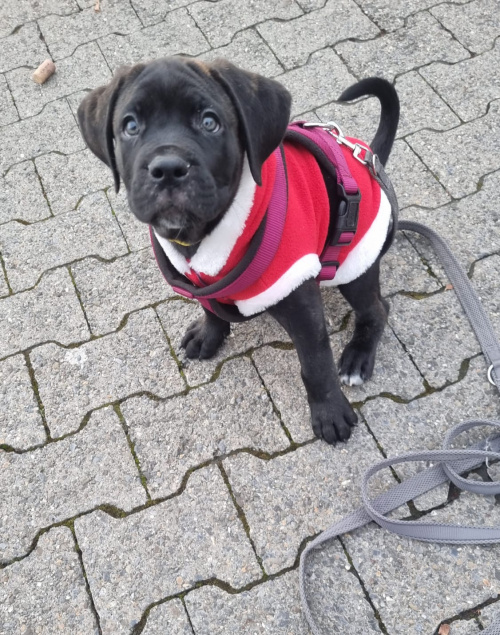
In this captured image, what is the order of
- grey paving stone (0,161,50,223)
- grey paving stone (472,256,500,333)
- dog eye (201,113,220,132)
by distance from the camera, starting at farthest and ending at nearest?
1. grey paving stone (0,161,50,223)
2. grey paving stone (472,256,500,333)
3. dog eye (201,113,220,132)

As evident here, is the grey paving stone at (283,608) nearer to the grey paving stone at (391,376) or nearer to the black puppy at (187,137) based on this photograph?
the grey paving stone at (391,376)

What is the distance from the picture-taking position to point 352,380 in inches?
98.7

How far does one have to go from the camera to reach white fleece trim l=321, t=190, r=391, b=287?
7.31 feet

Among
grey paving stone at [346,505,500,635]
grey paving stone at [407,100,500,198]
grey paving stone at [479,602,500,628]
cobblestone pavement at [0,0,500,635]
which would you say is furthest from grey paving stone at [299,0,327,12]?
grey paving stone at [479,602,500,628]

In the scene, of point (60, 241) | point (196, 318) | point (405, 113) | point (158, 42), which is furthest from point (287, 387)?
point (158, 42)

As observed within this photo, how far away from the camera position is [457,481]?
218 cm

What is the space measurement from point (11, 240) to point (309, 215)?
6.32 feet

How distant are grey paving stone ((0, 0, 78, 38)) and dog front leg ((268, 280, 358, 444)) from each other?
3421 millimetres

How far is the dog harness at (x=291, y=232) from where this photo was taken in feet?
6.17

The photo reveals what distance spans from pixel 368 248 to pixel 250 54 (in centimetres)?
215

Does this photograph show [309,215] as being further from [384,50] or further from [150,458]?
[384,50]

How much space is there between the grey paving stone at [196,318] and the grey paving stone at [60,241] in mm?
494

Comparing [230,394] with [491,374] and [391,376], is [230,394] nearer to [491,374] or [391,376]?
[391,376]

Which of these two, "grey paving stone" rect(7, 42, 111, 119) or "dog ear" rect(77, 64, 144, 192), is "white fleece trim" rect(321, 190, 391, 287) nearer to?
"dog ear" rect(77, 64, 144, 192)
